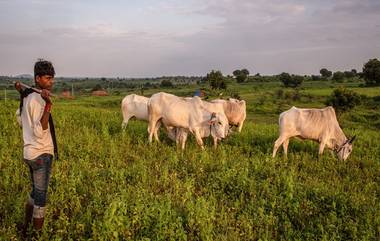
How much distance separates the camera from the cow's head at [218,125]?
42.5ft

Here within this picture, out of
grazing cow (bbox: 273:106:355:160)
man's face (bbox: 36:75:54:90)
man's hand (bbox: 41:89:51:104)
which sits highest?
man's face (bbox: 36:75:54:90)

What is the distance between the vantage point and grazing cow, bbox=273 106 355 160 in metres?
12.5

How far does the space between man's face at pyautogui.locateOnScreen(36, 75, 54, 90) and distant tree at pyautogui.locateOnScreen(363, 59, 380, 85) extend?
6521 centimetres

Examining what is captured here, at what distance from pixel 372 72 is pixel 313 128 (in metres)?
57.5

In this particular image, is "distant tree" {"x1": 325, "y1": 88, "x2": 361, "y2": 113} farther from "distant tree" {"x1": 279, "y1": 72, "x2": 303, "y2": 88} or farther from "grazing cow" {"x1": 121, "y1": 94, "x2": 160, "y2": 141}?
"distant tree" {"x1": 279, "y1": 72, "x2": 303, "y2": 88}

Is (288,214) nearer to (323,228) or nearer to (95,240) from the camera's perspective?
(323,228)

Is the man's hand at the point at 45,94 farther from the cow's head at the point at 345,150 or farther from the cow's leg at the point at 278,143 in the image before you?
the cow's head at the point at 345,150

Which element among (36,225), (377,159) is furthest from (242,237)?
(377,159)

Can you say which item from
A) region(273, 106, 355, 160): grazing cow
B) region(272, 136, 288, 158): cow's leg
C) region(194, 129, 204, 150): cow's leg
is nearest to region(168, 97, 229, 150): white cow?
region(194, 129, 204, 150): cow's leg

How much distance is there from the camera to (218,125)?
12969 mm

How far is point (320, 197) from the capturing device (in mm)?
7938

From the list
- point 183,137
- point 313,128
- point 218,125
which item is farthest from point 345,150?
point 183,137

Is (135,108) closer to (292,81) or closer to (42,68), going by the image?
(42,68)

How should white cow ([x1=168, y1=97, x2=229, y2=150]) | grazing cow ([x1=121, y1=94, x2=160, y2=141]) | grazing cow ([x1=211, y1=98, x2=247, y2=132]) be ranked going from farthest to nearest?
grazing cow ([x1=121, y1=94, x2=160, y2=141]) → grazing cow ([x1=211, y1=98, x2=247, y2=132]) → white cow ([x1=168, y1=97, x2=229, y2=150])
